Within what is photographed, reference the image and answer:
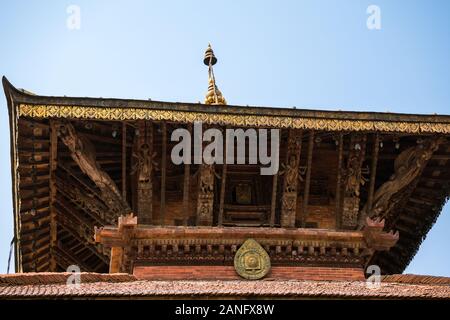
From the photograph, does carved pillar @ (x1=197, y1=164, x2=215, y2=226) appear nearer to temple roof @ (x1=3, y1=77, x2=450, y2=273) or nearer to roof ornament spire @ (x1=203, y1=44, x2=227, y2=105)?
temple roof @ (x1=3, y1=77, x2=450, y2=273)

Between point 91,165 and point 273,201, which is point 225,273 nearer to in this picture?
point 273,201

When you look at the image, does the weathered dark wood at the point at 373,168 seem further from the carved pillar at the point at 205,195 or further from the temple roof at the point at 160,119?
the carved pillar at the point at 205,195

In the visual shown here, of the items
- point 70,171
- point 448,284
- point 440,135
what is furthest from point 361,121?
point 70,171

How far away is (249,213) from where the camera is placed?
42.0 feet

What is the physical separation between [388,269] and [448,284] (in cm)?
552

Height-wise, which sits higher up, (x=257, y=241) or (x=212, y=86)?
(x=212, y=86)

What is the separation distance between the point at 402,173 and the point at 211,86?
4550 mm

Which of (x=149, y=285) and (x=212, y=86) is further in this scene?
(x=212, y=86)

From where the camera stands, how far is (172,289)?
313 inches

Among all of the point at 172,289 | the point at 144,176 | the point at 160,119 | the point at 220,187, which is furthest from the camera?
the point at 220,187

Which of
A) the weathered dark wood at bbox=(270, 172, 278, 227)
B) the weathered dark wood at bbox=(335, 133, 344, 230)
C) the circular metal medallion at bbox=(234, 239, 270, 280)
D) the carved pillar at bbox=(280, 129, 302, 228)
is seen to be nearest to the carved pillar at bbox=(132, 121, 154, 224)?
the circular metal medallion at bbox=(234, 239, 270, 280)

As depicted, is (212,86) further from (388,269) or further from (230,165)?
(388,269)

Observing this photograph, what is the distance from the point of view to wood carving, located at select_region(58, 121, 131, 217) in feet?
39.3

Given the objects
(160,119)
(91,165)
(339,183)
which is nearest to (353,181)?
(339,183)
